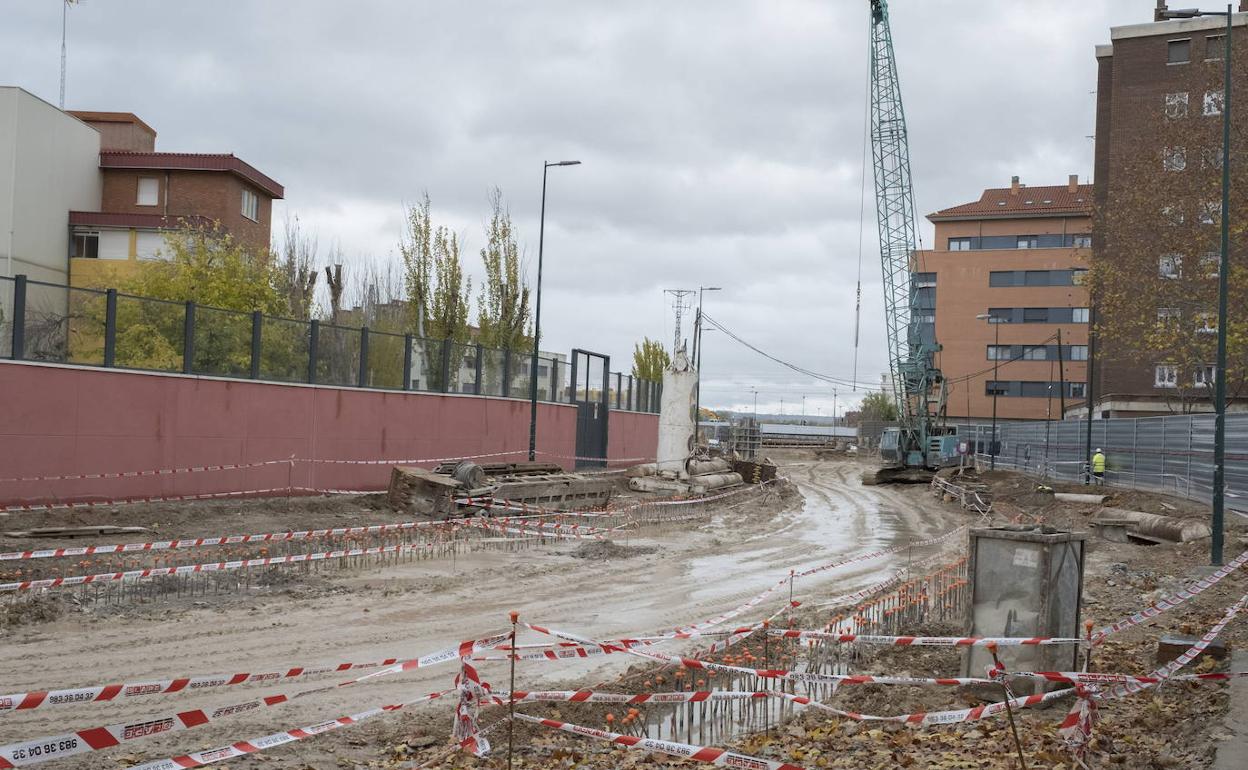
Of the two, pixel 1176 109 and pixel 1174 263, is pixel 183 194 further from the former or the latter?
pixel 1174 263

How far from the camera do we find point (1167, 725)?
7812 millimetres

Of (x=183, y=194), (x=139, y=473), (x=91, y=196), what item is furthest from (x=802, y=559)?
(x=91, y=196)

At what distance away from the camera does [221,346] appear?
21.2m

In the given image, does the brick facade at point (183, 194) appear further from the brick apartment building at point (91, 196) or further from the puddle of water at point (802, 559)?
the puddle of water at point (802, 559)

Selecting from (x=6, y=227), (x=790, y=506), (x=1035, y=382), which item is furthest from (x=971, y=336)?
(x=6, y=227)

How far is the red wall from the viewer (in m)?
17.3

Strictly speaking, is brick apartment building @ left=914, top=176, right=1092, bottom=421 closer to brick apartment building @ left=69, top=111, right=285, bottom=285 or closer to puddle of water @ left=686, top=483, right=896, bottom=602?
puddle of water @ left=686, top=483, right=896, bottom=602

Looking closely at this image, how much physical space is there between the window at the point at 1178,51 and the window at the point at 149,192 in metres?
50.8

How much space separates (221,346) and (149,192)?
26.4 meters

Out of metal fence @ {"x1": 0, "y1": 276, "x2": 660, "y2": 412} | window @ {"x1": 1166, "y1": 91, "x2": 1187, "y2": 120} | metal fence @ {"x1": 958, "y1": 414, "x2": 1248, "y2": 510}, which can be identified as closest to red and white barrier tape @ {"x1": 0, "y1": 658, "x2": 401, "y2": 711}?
metal fence @ {"x1": 0, "y1": 276, "x2": 660, "y2": 412}

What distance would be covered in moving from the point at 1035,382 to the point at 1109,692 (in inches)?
2852

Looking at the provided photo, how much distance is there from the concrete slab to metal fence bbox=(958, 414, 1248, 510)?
16939 millimetres

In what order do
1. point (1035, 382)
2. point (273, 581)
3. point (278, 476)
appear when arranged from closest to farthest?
point (273, 581)
point (278, 476)
point (1035, 382)

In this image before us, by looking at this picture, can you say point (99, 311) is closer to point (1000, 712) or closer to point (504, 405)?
point (504, 405)
